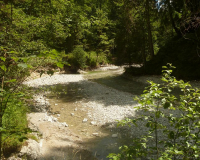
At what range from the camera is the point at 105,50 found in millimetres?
27328

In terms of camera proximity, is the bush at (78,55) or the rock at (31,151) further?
the bush at (78,55)

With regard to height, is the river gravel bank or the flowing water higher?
the river gravel bank

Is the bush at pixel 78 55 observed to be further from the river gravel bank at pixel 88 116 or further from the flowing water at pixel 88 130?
the flowing water at pixel 88 130

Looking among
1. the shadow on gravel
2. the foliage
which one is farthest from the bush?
the foliage

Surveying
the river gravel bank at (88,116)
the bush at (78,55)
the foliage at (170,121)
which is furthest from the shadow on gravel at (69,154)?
the bush at (78,55)

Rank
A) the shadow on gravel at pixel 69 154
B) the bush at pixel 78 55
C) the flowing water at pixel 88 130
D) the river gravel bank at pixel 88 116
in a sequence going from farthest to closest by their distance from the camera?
the bush at pixel 78 55
the flowing water at pixel 88 130
the river gravel bank at pixel 88 116
the shadow on gravel at pixel 69 154

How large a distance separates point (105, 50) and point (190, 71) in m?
16.5

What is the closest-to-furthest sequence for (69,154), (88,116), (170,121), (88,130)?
1. (170,121)
2. (69,154)
3. (88,130)
4. (88,116)

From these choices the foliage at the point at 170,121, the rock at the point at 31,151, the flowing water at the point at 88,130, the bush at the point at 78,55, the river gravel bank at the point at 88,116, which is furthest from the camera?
the bush at the point at 78,55

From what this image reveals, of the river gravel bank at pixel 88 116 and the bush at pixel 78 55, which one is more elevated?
the bush at pixel 78 55

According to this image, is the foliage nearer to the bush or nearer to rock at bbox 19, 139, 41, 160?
rock at bbox 19, 139, 41, 160

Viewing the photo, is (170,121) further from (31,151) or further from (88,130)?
(88,130)

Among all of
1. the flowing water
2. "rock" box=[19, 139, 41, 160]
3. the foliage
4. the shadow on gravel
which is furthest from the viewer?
the flowing water

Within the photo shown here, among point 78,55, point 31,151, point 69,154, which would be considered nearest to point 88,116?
point 69,154
